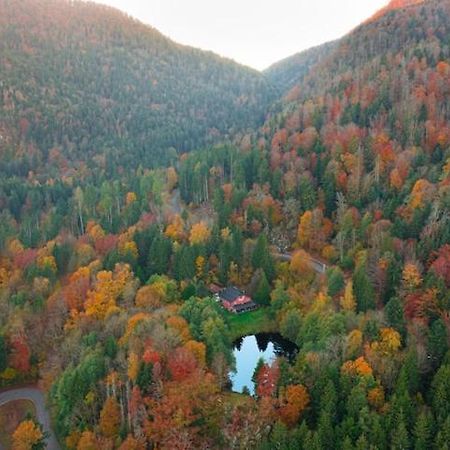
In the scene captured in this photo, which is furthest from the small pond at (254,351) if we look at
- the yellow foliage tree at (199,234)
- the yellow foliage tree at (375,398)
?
the yellow foliage tree at (199,234)

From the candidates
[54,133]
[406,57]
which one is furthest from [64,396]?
[54,133]

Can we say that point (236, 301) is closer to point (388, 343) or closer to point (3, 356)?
point (388, 343)

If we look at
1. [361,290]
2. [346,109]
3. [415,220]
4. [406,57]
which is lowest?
[361,290]

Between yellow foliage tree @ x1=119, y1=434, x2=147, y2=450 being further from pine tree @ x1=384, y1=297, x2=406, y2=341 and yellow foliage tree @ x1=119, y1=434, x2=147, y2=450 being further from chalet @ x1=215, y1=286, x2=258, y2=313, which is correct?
pine tree @ x1=384, y1=297, x2=406, y2=341

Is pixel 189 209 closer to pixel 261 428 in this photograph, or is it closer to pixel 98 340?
pixel 98 340

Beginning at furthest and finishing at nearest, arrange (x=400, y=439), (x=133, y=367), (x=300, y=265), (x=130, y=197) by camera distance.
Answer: (x=130, y=197) → (x=300, y=265) → (x=133, y=367) → (x=400, y=439)

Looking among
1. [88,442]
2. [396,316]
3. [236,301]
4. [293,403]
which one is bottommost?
[88,442]

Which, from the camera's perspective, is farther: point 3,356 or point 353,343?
point 3,356

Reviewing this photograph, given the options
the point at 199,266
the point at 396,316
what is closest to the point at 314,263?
the point at 199,266
